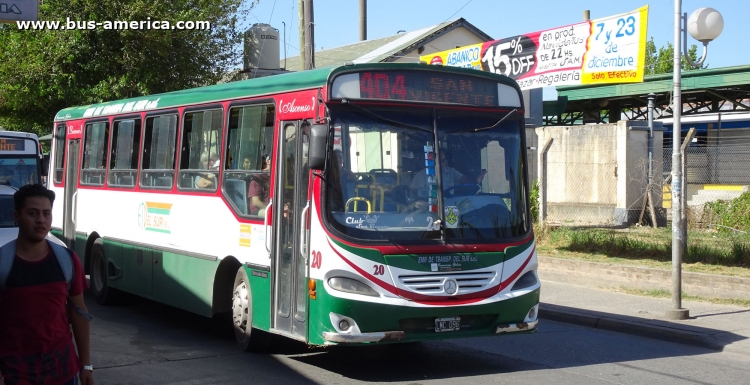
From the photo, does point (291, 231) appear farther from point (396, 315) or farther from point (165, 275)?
point (165, 275)

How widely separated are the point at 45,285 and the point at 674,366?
22.5 ft

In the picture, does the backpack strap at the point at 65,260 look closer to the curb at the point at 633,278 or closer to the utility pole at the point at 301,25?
the curb at the point at 633,278

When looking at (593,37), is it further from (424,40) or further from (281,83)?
(424,40)

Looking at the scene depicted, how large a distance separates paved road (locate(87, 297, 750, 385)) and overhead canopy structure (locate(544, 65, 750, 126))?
681 inches

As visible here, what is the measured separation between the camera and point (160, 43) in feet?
76.9

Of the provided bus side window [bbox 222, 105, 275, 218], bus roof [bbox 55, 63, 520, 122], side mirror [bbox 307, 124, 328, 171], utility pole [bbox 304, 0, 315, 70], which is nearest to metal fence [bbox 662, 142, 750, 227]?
utility pole [bbox 304, 0, 315, 70]

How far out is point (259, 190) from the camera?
364 inches

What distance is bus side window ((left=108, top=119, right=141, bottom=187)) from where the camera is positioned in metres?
12.4

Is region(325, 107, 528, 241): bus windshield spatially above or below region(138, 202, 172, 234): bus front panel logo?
above

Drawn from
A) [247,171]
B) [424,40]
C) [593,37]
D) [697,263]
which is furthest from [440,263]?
[424,40]

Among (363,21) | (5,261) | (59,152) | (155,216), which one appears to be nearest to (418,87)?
(155,216)

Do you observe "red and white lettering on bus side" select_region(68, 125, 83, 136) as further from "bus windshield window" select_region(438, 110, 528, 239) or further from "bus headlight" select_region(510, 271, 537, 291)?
"bus headlight" select_region(510, 271, 537, 291)

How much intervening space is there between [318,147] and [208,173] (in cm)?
292

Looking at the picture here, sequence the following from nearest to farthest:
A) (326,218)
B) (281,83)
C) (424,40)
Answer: (326,218)
(281,83)
(424,40)
